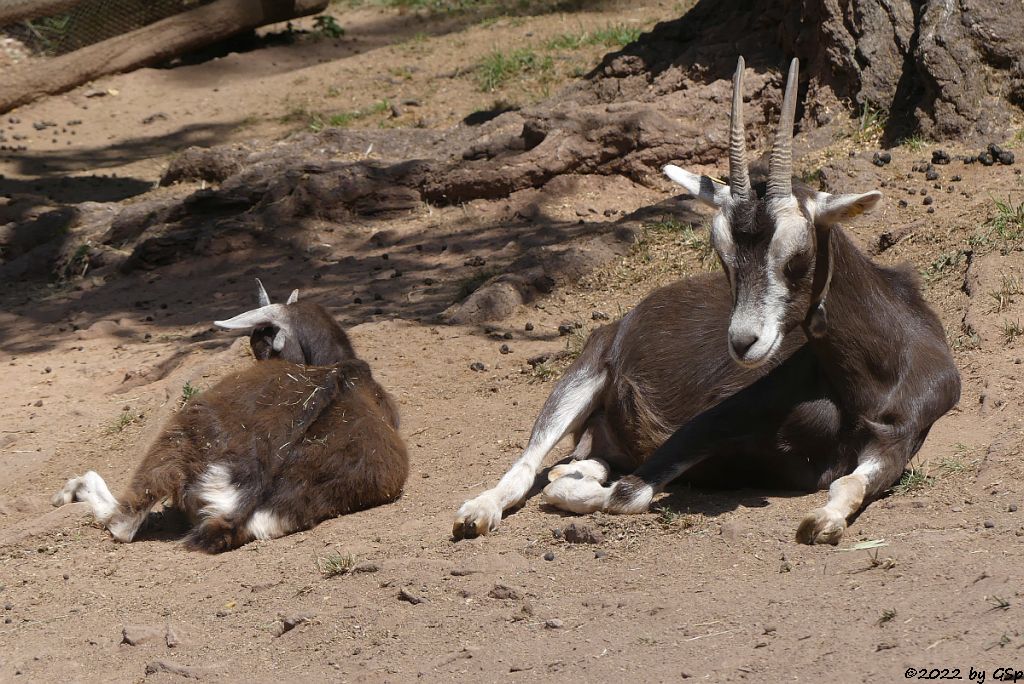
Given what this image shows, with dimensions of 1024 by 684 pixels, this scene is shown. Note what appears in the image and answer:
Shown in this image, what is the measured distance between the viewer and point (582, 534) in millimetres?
5051

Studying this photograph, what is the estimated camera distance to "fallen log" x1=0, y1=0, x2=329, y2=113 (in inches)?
643

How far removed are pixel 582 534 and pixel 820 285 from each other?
141cm

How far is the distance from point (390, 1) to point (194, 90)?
157 inches

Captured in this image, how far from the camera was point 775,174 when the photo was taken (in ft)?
14.9

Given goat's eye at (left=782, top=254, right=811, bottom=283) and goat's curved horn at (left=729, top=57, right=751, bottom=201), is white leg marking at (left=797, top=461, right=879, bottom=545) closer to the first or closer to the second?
goat's eye at (left=782, top=254, right=811, bottom=283)

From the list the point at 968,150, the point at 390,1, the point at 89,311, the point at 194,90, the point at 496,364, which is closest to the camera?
the point at 496,364

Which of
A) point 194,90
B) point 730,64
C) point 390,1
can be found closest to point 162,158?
point 194,90

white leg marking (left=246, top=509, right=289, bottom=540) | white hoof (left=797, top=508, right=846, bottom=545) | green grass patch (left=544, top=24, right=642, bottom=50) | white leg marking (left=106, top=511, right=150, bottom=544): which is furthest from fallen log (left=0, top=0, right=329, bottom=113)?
white hoof (left=797, top=508, right=846, bottom=545)

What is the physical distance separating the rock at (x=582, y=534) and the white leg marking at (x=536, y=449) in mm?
406

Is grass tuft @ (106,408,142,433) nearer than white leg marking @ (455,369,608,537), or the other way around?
white leg marking @ (455,369,608,537)

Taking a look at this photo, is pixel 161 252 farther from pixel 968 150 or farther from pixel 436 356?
pixel 968 150

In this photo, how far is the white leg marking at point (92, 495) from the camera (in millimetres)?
6051

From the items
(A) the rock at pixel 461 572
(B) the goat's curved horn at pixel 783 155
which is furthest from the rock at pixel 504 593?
(B) the goat's curved horn at pixel 783 155

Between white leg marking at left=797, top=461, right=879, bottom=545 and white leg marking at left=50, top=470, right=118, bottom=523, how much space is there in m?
3.37
